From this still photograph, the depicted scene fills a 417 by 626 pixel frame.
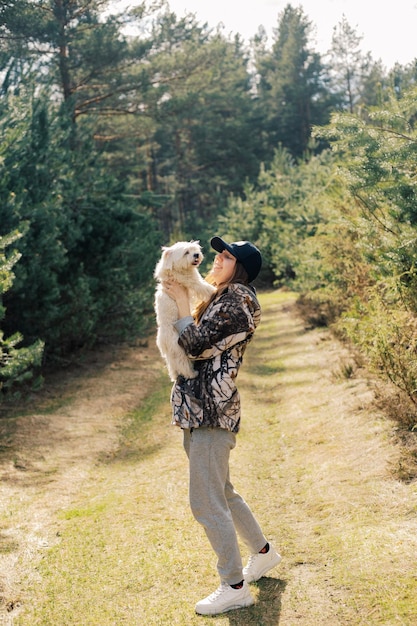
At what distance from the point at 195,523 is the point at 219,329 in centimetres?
271

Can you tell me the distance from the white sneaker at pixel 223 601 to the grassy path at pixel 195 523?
2.6 inches

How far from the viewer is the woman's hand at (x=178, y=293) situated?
3.93m

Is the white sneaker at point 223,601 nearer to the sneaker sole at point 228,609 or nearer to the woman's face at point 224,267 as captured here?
the sneaker sole at point 228,609

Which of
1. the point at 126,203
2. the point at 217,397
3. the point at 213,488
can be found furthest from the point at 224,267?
the point at 126,203

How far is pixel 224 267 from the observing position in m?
4.07

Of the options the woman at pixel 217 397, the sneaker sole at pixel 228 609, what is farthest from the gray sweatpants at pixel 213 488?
the sneaker sole at pixel 228 609

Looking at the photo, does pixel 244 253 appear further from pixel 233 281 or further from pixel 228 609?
pixel 228 609

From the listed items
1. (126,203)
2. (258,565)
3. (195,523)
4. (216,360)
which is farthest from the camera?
(126,203)

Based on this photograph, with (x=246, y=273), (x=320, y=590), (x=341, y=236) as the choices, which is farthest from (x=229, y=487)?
(x=341, y=236)

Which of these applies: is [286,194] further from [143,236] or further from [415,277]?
[415,277]

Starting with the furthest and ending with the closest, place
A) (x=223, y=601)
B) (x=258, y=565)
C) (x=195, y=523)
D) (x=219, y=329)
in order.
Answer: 1. (x=195, y=523)
2. (x=258, y=565)
3. (x=223, y=601)
4. (x=219, y=329)

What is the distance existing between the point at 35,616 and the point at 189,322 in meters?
2.36

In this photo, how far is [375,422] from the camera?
742 cm

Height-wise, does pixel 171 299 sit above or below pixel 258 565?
above
